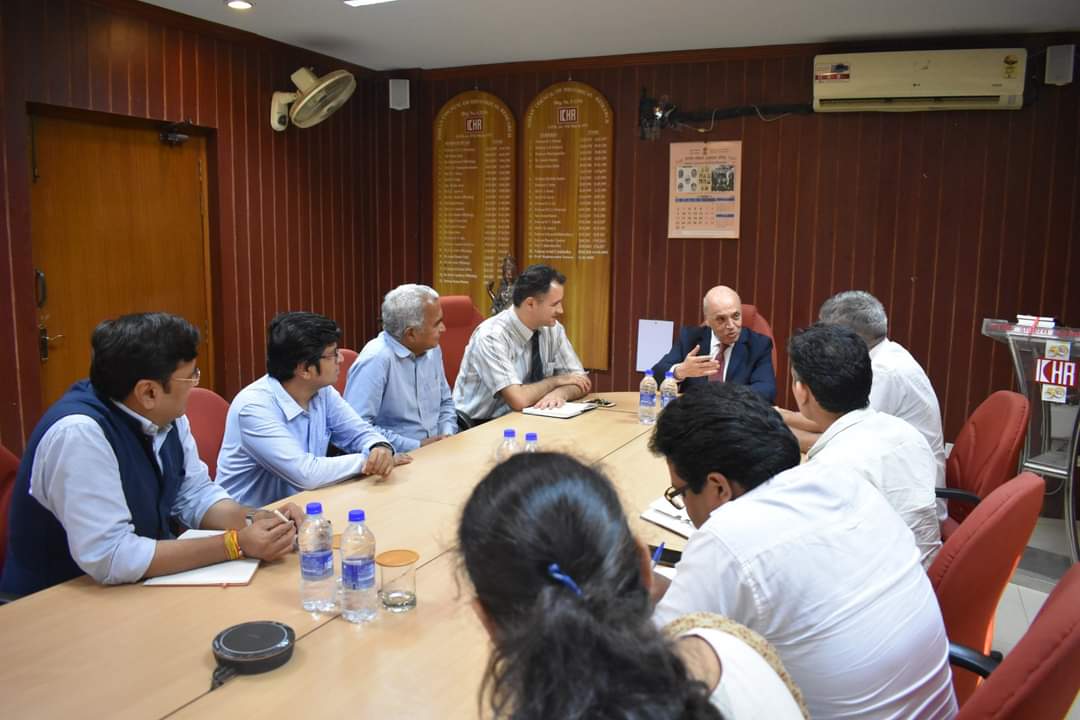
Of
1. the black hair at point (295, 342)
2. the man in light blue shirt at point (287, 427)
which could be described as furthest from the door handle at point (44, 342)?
the black hair at point (295, 342)

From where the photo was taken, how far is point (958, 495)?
2.62 metres

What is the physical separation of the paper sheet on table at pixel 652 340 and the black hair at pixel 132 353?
3.63 m

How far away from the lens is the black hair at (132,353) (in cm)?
182

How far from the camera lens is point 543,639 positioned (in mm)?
702

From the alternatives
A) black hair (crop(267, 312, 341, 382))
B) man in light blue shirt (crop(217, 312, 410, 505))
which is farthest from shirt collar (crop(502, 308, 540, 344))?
black hair (crop(267, 312, 341, 382))

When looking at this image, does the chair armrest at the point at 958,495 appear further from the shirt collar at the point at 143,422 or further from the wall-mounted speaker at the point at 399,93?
the wall-mounted speaker at the point at 399,93

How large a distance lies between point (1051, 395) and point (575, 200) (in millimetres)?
2972

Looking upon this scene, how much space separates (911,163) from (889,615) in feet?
13.0

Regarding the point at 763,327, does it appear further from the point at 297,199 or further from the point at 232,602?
the point at 232,602

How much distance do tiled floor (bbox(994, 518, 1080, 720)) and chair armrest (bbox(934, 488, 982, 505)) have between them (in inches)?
18.8

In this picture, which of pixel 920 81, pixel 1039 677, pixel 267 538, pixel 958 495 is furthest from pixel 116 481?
pixel 920 81

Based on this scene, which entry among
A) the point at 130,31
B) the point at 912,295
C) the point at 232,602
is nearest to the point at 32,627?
the point at 232,602

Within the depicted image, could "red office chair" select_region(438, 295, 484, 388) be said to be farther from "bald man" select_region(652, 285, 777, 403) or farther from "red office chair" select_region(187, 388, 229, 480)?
"red office chair" select_region(187, 388, 229, 480)

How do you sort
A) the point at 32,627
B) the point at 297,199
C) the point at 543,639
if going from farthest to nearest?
1. the point at 297,199
2. the point at 32,627
3. the point at 543,639
